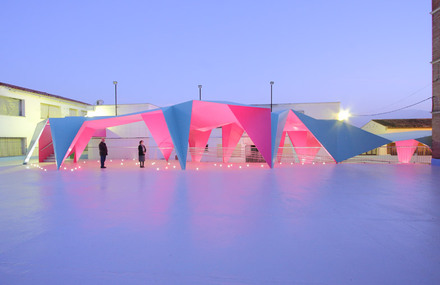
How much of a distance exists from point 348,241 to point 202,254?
187 cm

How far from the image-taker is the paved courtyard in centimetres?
226

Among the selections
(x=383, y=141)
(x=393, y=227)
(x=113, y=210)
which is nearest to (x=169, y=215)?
(x=113, y=210)

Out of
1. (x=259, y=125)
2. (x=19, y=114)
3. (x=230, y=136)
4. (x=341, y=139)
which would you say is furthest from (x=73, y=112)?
(x=341, y=139)

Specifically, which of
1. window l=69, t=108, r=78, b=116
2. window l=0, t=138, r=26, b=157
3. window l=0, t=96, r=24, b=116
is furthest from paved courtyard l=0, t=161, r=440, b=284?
window l=69, t=108, r=78, b=116

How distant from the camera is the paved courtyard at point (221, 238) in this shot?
2260 mm

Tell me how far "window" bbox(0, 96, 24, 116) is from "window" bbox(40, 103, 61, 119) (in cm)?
162

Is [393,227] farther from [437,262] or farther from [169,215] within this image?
[169,215]

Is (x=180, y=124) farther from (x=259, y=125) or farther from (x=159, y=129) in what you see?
(x=159, y=129)

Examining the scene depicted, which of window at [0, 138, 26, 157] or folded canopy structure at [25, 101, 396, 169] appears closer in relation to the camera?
folded canopy structure at [25, 101, 396, 169]

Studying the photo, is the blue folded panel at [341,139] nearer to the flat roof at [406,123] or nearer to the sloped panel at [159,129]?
the sloped panel at [159,129]

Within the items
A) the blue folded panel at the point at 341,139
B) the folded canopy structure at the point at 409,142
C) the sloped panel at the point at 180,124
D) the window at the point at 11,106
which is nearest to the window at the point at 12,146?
the window at the point at 11,106

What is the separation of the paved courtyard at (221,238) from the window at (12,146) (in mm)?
13676

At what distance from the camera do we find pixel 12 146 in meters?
16.2

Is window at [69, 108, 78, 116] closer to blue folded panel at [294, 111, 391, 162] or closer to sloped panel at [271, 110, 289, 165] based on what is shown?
sloped panel at [271, 110, 289, 165]
